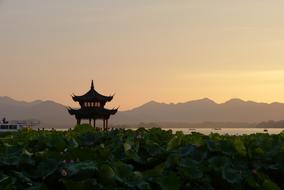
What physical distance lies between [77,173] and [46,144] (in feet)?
4.99

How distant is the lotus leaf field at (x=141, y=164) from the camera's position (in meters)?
3.88

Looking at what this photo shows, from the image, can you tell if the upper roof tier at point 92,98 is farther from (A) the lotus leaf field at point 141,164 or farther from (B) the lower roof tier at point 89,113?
(A) the lotus leaf field at point 141,164

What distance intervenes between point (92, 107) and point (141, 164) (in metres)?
51.8

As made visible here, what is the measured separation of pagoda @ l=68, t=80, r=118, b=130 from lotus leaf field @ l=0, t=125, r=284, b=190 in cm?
5000

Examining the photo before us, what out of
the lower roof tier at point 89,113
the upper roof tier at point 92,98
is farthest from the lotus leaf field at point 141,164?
the upper roof tier at point 92,98

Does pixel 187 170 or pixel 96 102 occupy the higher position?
pixel 96 102

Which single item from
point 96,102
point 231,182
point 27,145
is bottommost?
point 231,182

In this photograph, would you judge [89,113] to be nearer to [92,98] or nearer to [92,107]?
[92,107]

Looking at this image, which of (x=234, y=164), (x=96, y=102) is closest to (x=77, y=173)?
(x=234, y=164)

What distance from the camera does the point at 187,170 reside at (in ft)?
14.4

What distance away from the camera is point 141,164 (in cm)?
475

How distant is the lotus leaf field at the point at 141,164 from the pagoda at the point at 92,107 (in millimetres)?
50001

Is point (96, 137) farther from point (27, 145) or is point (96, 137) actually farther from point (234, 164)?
point (234, 164)

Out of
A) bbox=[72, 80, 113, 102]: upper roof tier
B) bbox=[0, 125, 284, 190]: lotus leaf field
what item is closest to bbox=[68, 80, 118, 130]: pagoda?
bbox=[72, 80, 113, 102]: upper roof tier
